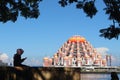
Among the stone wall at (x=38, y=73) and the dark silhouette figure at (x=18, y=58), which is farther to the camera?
the dark silhouette figure at (x=18, y=58)

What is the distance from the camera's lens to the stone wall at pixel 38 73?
47.0ft

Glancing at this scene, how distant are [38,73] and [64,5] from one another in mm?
2978

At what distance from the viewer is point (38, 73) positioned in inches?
601

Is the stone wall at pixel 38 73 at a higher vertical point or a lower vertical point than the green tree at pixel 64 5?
lower

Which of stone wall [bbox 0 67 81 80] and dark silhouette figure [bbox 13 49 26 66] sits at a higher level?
dark silhouette figure [bbox 13 49 26 66]

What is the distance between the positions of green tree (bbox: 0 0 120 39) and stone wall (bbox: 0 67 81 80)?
235cm

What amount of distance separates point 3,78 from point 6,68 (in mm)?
395

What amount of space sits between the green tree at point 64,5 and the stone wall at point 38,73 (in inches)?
92.6

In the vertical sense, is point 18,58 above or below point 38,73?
above

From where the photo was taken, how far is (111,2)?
1442 cm

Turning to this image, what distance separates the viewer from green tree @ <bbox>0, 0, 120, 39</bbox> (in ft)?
46.6

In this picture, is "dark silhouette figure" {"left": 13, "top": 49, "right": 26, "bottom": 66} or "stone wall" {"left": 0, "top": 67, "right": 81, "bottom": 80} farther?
"dark silhouette figure" {"left": 13, "top": 49, "right": 26, "bottom": 66}

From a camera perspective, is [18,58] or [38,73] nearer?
[38,73]

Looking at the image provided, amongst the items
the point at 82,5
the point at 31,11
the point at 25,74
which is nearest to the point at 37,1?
the point at 31,11
